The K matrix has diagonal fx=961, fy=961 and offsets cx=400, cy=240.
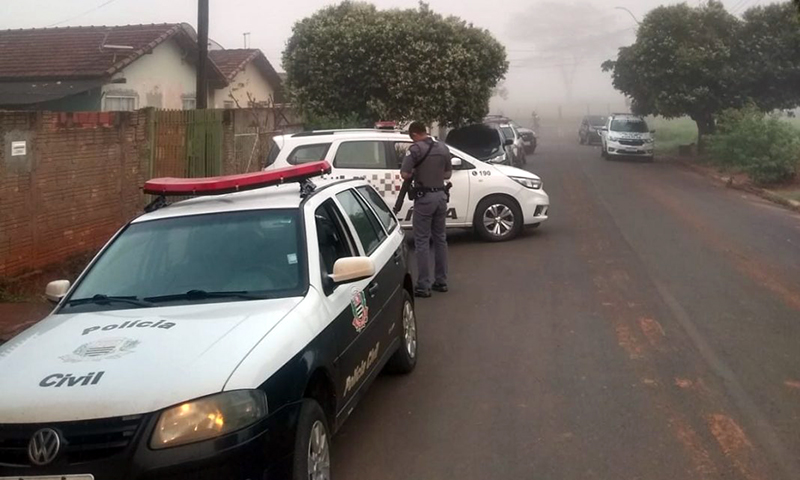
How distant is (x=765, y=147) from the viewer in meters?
25.6

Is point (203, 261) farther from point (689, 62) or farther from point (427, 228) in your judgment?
point (689, 62)

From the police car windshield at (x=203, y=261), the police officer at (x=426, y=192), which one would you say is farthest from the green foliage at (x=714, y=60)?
the police car windshield at (x=203, y=261)

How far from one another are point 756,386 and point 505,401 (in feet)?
6.06

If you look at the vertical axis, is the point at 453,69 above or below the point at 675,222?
above

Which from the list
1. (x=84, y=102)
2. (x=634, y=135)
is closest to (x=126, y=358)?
(x=84, y=102)

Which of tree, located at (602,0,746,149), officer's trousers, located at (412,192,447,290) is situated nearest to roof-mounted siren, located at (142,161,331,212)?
officer's trousers, located at (412,192,447,290)

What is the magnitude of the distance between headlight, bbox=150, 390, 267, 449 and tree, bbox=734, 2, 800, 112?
109 feet

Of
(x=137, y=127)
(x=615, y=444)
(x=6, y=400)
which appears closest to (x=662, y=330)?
(x=615, y=444)

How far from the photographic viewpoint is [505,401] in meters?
6.69

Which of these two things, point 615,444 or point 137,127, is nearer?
point 615,444

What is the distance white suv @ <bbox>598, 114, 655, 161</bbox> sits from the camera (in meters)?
36.7

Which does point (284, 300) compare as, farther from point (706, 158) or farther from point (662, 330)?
point (706, 158)

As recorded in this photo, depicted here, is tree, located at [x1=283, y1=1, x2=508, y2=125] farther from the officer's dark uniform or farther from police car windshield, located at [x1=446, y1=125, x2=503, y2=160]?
the officer's dark uniform

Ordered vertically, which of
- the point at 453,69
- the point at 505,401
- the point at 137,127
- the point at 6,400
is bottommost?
the point at 505,401
